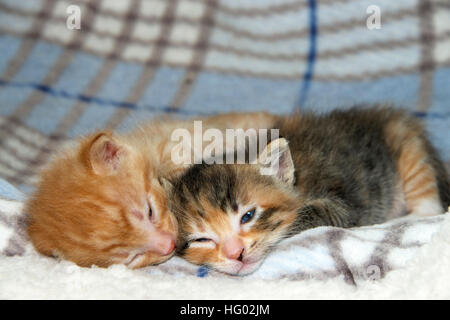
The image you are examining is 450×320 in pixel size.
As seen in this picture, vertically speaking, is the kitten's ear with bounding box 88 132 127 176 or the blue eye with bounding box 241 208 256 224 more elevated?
the kitten's ear with bounding box 88 132 127 176

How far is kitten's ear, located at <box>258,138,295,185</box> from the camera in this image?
1.60 metres

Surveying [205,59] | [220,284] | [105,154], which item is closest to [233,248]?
[220,284]

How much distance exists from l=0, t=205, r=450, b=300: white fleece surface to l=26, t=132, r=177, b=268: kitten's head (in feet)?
0.26

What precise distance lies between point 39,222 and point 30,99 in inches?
47.1

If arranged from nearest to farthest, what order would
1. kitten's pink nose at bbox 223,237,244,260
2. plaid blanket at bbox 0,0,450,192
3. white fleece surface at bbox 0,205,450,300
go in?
white fleece surface at bbox 0,205,450,300 < kitten's pink nose at bbox 223,237,244,260 < plaid blanket at bbox 0,0,450,192

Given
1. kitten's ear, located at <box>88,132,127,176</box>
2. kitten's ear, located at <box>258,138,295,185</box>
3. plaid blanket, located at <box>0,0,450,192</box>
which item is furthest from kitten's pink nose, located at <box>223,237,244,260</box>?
plaid blanket, located at <box>0,0,450,192</box>

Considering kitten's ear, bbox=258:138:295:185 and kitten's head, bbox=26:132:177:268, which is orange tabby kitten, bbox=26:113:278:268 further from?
kitten's ear, bbox=258:138:295:185

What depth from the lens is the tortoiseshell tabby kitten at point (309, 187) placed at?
4.95 ft

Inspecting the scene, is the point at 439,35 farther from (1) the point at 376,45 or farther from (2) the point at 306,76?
(2) the point at 306,76

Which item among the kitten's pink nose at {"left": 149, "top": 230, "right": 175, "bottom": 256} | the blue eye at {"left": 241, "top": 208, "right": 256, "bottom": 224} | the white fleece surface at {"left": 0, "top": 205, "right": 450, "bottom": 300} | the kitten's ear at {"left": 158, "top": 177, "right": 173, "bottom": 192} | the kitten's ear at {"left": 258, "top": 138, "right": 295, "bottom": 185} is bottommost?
the white fleece surface at {"left": 0, "top": 205, "right": 450, "bottom": 300}

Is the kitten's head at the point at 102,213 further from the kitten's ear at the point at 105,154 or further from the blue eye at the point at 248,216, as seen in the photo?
the blue eye at the point at 248,216

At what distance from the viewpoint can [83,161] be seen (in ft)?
5.38

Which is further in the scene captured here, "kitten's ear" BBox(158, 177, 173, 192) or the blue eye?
"kitten's ear" BBox(158, 177, 173, 192)

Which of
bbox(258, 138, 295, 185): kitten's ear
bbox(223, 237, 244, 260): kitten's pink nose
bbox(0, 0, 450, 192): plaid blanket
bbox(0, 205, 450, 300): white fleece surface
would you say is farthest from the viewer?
bbox(0, 0, 450, 192): plaid blanket
